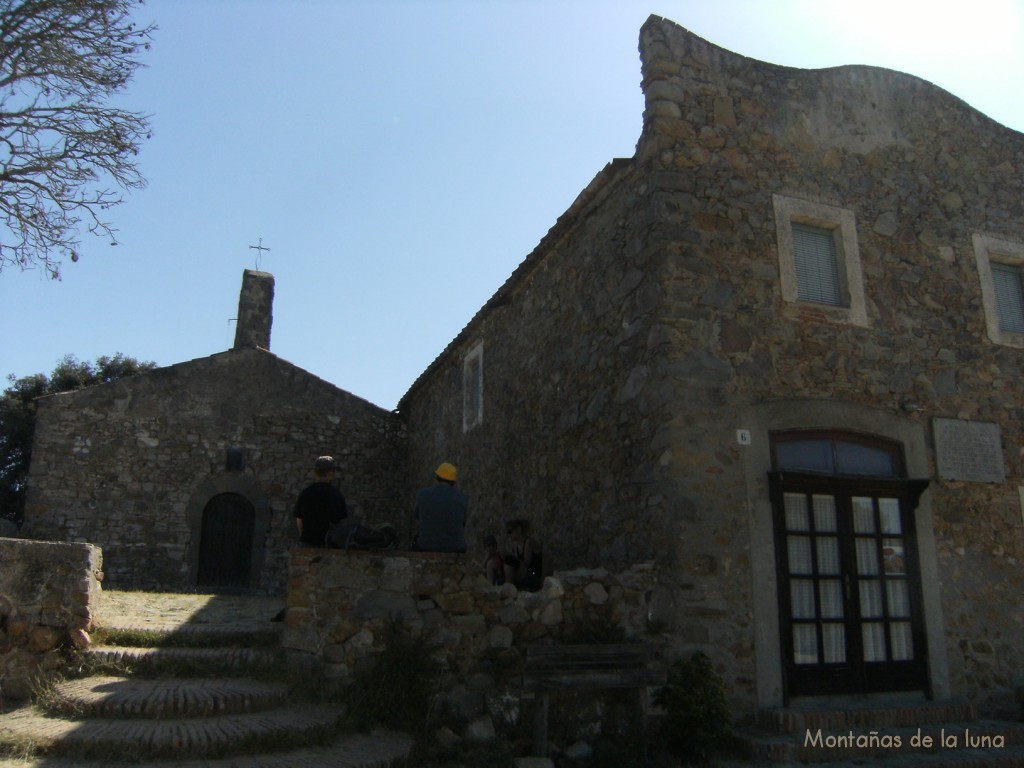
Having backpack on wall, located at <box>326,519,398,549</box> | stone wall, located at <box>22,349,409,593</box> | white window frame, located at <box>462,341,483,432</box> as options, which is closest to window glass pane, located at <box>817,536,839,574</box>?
backpack on wall, located at <box>326,519,398,549</box>

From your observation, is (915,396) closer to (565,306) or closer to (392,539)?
(565,306)

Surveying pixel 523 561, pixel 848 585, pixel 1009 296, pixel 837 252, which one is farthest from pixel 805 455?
pixel 1009 296

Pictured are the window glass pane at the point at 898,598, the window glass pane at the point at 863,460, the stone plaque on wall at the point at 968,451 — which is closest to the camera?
the window glass pane at the point at 898,598

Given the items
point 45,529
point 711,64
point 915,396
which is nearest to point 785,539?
point 915,396

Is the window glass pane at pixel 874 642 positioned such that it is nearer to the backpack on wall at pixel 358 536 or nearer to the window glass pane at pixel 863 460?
the window glass pane at pixel 863 460

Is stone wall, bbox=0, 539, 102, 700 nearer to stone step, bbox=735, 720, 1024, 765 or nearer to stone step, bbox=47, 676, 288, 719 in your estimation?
stone step, bbox=47, 676, 288, 719

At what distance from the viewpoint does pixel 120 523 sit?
13.7 m

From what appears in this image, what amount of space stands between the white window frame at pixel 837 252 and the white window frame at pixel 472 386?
16.5ft

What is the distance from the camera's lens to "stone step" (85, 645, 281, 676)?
5.87 meters

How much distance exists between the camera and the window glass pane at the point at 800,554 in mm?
6793

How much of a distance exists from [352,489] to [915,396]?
35.1 ft

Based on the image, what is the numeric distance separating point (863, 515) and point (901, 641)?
3.57ft

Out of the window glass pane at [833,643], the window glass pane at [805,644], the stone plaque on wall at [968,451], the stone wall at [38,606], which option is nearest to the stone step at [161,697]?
the stone wall at [38,606]

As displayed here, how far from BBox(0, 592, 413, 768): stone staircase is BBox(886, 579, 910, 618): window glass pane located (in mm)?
4331
